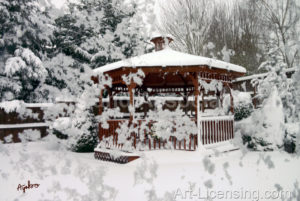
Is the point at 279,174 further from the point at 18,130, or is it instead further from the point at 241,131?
the point at 18,130

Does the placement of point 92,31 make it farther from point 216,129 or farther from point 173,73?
point 216,129

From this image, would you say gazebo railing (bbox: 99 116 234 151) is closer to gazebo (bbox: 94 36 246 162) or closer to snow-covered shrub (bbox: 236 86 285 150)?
gazebo (bbox: 94 36 246 162)

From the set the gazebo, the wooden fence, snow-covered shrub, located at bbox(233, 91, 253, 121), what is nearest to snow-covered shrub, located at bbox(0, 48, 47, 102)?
the wooden fence

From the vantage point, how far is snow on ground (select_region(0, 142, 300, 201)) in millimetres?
4324

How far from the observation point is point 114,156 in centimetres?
759

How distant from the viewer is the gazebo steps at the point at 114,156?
7.26 metres

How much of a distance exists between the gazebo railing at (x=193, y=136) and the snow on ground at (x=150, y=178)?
383 mm

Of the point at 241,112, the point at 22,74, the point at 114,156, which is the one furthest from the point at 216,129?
the point at 22,74

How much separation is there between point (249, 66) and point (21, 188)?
12928mm

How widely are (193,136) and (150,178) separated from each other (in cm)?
252

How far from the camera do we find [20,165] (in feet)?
23.7

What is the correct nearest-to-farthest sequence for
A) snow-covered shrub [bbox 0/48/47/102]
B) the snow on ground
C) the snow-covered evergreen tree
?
the snow on ground, snow-covered shrub [bbox 0/48/47/102], the snow-covered evergreen tree

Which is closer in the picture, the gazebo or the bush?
the gazebo

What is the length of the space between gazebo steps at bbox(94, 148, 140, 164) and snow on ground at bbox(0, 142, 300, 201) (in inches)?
9.3
